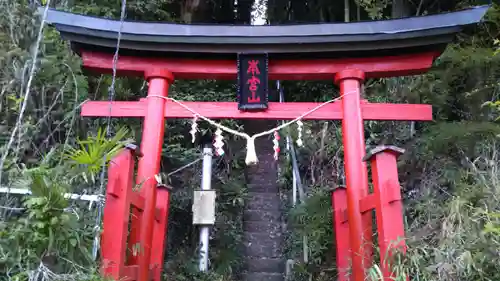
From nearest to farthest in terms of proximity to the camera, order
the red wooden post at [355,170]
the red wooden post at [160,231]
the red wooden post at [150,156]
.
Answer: the red wooden post at [355,170], the red wooden post at [150,156], the red wooden post at [160,231]

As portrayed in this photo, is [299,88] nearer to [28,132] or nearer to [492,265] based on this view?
[28,132]

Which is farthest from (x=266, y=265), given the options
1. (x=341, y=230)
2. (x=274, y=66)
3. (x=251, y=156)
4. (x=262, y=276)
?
(x=274, y=66)

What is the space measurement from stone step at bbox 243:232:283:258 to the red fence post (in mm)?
4022

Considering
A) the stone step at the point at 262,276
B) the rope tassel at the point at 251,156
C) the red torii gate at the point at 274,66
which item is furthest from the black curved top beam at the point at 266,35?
the stone step at the point at 262,276

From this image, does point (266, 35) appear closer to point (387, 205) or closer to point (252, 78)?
point (252, 78)

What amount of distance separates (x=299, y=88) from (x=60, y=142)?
651cm

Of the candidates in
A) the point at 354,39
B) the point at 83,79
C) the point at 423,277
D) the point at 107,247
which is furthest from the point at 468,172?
the point at 83,79

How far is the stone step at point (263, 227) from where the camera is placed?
7922 mm

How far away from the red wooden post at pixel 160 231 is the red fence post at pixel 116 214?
5.00 feet

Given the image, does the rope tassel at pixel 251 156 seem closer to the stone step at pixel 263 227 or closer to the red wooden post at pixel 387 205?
the red wooden post at pixel 387 205

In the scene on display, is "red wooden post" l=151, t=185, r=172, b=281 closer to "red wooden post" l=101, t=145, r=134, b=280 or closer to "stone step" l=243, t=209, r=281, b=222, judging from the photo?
"red wooden post" l=101, t=145, r=134, b=280

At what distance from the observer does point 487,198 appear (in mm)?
4309

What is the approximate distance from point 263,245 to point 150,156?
3.51m

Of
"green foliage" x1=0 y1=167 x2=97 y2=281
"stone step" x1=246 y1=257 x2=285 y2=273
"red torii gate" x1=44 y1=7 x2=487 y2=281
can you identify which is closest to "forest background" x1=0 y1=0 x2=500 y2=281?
"green foliage" x1=0 y1=167 x2=97 y2=281
